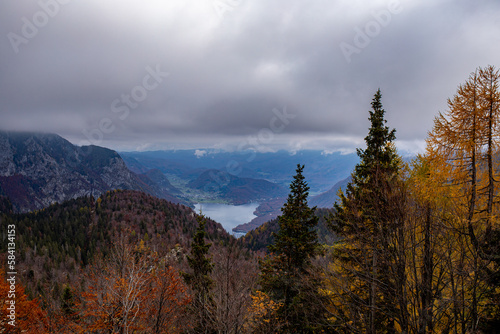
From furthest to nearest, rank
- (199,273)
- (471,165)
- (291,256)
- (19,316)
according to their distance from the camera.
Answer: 1. (19,316)
2. (199,273)
3. (291,256)
4. (471,165)

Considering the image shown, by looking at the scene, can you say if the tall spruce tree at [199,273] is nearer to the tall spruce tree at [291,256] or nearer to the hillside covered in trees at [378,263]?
the hillside covered in trees at [378,263]

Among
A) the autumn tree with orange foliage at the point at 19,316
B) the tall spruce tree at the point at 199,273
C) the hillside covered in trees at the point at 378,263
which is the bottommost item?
the autumn tree with orange foliage at the point at 19,316

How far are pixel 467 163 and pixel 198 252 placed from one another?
67.8ft

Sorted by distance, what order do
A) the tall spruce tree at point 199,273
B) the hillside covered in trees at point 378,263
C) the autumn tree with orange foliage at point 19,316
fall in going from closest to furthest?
the hillside covered in trees at point 378,263 < the autumn tree with orange foliage at point 19,316 < the tall spruce tree at point 199,273

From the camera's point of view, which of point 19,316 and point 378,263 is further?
point 19,316

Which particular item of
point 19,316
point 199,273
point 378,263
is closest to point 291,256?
point 378,263

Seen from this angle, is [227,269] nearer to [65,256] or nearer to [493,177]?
[493,177]

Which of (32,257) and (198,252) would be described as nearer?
(198,252)

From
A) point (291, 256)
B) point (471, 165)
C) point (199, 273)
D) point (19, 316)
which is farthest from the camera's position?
point (19, 316)

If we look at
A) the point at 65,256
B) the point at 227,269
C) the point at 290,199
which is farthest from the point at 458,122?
the point at 65,256

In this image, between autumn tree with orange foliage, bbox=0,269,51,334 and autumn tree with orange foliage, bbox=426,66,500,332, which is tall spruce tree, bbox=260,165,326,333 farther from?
autumn tree with orange foliage, bbox=0,269,51,334

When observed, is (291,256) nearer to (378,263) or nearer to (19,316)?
(378,263)

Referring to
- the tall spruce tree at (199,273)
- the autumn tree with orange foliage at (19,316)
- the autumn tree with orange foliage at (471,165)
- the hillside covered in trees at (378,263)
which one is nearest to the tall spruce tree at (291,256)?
the hillside covered in trees at (378,263)

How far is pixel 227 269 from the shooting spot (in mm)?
13453
